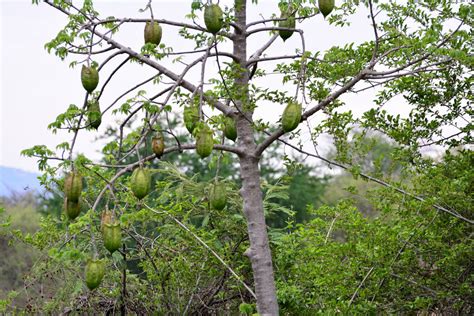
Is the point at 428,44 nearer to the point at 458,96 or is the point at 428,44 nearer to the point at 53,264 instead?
the point at 458,96

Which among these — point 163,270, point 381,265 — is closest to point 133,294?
point 163,270

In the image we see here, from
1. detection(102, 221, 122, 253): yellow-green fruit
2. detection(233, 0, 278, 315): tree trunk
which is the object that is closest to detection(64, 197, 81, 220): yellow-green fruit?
detection(102, 221, 122, 253): yellow-green fruit

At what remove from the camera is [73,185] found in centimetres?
255

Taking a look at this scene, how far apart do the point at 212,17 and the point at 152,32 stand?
1.12 ft

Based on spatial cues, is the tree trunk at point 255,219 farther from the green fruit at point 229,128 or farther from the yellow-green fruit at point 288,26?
the yellow-green fruit at point 288,26

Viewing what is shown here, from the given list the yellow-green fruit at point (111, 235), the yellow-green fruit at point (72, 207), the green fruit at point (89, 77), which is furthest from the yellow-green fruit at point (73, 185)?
the green fruit at point (89, 77)

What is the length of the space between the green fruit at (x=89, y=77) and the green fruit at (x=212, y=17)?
0.48m

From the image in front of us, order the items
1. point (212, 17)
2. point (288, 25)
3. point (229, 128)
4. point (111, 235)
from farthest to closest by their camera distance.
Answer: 1. point (288, 25)
2. point (229, 128)
3. point (212, 17)
4. point (111, 235)

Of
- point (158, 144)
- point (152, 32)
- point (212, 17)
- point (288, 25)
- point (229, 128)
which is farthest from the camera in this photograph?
point (288, 25)

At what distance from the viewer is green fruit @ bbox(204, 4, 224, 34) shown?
295 centimetres

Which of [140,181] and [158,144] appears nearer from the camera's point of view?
[140,181]

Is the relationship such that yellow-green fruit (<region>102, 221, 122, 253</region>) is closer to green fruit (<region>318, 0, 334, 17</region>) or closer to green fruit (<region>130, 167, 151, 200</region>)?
green fruit (<region>130, 167, 151, 200</region>)

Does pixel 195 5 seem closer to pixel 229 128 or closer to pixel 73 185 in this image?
pixel 229 128

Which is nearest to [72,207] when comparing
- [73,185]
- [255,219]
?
[73,185]
